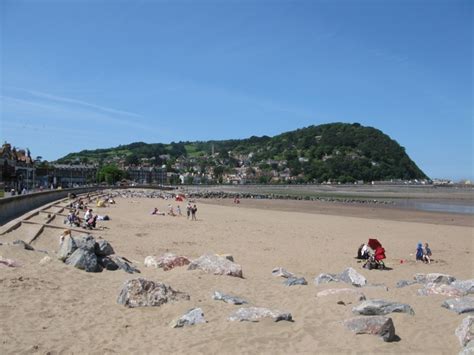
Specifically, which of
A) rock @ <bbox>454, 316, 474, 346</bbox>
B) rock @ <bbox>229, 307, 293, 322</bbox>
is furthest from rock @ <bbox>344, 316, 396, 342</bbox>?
rock @ <bbox>229, 307, 293, 322</bbox>

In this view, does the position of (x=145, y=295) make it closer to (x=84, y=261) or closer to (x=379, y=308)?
(x=84, y=261)

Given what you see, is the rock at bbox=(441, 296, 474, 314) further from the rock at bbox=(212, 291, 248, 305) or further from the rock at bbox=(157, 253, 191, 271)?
the rock at bbox=(157, 253, 191, 271)

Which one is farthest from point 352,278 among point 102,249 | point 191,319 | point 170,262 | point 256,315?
point 102,249

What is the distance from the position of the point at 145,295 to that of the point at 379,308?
13.0ft

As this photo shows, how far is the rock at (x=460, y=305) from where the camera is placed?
7.45 metres

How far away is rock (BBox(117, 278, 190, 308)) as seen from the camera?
815 centimetres

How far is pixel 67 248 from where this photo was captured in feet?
35.4

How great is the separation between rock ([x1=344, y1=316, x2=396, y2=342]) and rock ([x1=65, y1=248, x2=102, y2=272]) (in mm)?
6012

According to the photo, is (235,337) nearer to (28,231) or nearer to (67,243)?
(67,243)

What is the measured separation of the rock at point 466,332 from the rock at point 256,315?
2.38m

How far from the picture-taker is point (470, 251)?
738 inches

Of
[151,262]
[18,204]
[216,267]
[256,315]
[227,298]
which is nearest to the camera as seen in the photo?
[256,315]

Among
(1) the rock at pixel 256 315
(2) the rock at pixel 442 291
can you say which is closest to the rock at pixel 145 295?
(1) the rock at pixel 256 315

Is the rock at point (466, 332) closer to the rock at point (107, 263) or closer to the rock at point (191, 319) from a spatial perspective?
the rock at point (191, 319)
